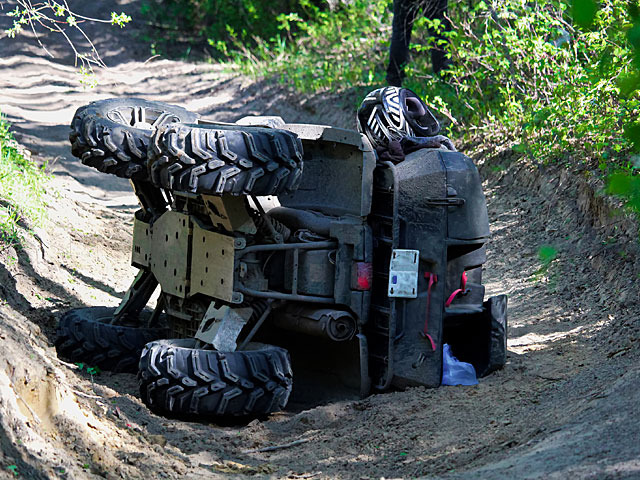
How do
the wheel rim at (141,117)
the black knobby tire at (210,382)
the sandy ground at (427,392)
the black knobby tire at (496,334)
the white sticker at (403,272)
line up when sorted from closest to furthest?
the sandy ground at (427,392)
the black knobby tire at (210,382)
the white sticker at (403,272)
the black knobby tire at (496,334)
the wheel rim at (141,117)

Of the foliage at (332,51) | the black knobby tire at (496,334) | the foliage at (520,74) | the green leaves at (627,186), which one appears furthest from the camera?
the foliage at (332,51)

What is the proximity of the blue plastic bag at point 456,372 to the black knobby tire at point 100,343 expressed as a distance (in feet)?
6.65

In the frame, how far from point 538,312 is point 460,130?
4.49 metres

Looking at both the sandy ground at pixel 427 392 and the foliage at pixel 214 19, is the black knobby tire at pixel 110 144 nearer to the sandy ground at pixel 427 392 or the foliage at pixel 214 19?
the sandy ground at pixel 427 392

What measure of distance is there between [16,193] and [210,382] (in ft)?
13.0

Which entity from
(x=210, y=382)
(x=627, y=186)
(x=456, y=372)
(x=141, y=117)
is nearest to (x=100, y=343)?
(x=210, y=382)

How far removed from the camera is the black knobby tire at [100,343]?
5828mm

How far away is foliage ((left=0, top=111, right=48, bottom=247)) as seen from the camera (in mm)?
7195

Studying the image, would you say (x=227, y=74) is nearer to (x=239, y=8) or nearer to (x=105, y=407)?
(x=239, y=8)

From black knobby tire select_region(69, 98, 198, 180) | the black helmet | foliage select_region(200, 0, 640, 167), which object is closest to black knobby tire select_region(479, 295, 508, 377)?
the black helmet

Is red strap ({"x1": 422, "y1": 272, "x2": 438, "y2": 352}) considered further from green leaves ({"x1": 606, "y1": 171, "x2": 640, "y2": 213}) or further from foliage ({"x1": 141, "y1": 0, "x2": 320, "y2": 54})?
foliage ({"x1": 141, "y1": 0, "x2": 320, "y2": 54})

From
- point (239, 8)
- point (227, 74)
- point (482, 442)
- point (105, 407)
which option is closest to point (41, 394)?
point (105, 407)

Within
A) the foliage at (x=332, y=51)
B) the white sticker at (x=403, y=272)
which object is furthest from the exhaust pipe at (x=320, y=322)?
the foliage at (x=332, y=51)

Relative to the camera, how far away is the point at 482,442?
4574 millimetres
